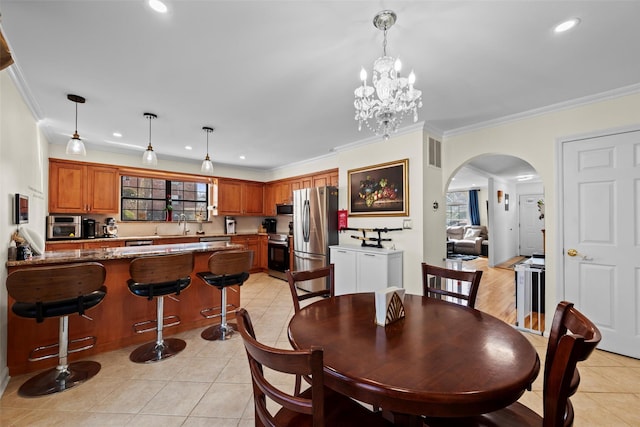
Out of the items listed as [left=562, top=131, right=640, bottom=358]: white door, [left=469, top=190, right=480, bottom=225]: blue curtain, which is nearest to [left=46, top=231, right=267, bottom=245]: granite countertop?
[left=562, top=131, right=640, bottom=358]: white door

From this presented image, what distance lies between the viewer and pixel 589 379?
221cm

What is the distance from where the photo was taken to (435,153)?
12.3 feet

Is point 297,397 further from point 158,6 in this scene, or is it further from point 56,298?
point 158,6

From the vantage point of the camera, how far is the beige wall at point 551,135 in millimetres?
2631

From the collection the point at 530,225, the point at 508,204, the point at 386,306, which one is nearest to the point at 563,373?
the point at 386,306

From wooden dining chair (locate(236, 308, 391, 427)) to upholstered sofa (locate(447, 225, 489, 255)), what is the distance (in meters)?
8.89

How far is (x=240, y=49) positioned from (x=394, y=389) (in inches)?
89.0

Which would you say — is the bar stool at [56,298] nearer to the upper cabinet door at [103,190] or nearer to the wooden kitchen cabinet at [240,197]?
the upper cabinet door at [103,190]

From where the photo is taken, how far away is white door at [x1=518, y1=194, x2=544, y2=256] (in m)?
8.16

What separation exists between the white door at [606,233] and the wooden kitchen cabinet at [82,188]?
259 inches

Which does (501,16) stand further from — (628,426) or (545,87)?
(628,426)

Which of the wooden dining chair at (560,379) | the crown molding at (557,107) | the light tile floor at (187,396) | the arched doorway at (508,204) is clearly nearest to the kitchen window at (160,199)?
the light tile floor at (187,396)

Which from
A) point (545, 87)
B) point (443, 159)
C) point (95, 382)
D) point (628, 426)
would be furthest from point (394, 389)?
point (443, 159)

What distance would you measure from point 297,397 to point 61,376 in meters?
2.32
